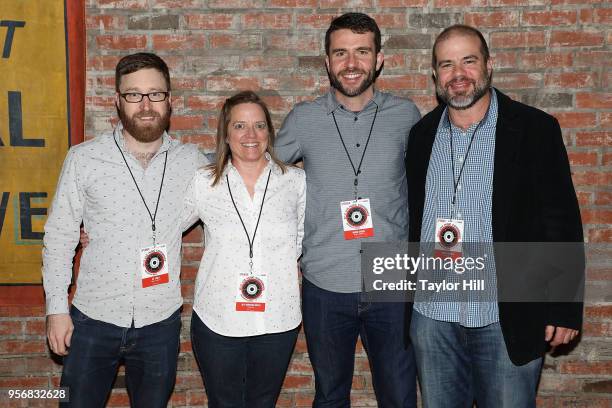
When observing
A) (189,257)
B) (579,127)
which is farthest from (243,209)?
(579,127)

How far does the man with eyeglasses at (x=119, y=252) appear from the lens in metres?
2.36

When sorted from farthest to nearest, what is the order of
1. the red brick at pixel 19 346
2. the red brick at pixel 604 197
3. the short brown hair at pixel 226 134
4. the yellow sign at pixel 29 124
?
1. the red brick at pixel 19 346
2. the red brick at pixel 604 197
3. the yellow sign at pixel 29 124
4. the short brown hair at pixel 226 134

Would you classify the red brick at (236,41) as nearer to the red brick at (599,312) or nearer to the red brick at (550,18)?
the red brick at (550,18)

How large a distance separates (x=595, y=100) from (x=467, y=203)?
1.21 meters

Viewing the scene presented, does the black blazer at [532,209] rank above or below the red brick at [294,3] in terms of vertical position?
below

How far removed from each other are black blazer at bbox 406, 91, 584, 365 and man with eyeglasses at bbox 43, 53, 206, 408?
1.35 meters

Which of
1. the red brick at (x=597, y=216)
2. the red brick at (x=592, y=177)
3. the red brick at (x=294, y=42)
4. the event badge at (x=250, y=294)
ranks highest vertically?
the red brick at (x=294, y=42)

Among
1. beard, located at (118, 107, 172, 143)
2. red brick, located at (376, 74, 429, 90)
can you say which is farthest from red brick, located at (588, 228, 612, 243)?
beard, located at (118, 107, 172, 143)

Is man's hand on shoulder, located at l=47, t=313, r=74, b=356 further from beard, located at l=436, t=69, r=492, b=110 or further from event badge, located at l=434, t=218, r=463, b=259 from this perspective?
beard, located at l=436, t=69, r=492, b=110

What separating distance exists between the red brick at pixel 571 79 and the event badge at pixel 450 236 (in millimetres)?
1170

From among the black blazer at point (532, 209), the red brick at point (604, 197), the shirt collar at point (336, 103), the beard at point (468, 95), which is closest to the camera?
the black blazer at point (532, 209)

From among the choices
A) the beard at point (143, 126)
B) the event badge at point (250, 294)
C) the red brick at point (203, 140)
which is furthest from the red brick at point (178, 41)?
the event badge at point (250, 294)

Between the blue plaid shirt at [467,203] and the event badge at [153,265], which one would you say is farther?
the event badge at [153,265]

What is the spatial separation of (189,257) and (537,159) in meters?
1.84
